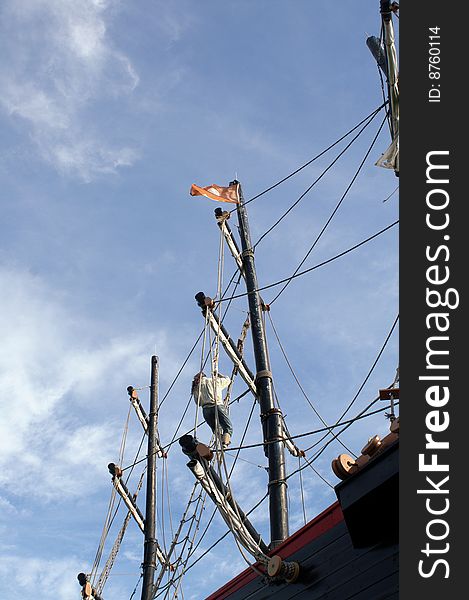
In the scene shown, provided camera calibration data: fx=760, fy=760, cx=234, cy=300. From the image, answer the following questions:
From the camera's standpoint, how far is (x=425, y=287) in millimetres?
5219

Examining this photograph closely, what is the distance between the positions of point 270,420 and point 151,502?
863cm

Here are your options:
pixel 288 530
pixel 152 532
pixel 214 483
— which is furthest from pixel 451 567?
pixel 152 532

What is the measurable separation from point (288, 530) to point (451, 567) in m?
5.87

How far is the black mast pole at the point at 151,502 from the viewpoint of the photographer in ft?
55.0

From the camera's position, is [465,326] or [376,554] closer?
[465,326]

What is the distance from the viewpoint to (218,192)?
15.3 m

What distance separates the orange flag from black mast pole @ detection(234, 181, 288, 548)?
143 cm

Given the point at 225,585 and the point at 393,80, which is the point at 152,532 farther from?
the point at 393,80

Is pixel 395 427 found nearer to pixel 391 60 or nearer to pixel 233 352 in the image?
pixel 391 60

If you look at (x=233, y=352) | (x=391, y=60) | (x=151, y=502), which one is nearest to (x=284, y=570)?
(x=391, y=60)

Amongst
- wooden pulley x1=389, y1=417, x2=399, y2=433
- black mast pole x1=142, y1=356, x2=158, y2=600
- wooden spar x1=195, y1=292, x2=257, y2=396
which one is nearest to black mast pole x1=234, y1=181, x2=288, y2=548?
wooden spar x1=195, y1=292, x2=257, y2=396

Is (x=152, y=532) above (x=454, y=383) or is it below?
above

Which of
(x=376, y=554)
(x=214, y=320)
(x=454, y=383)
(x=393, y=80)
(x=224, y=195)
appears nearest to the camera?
→ (x=454, y=383)

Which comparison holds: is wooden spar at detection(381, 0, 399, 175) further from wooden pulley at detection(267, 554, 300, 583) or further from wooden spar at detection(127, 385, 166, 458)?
wooden spar at detection(127, 385, 166, 458)
